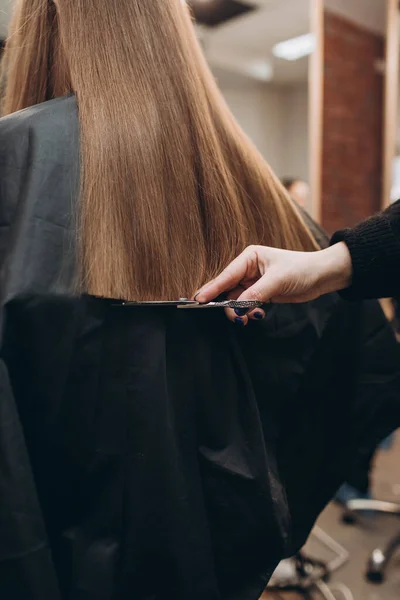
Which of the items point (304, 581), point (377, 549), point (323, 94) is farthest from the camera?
point (323, 94)

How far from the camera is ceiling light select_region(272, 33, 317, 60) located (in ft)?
8.48

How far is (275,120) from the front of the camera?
2812mm

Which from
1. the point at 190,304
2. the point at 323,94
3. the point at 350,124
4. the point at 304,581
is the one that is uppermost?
the point at 323,94

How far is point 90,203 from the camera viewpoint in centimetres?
61

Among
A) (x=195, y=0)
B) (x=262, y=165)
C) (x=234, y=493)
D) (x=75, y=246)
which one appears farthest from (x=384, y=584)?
(x=195, y=0)

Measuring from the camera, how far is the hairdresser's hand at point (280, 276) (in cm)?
66

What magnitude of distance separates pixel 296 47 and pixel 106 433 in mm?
2735

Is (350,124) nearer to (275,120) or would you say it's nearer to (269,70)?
(275,120)

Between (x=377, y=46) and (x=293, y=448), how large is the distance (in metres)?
2.79

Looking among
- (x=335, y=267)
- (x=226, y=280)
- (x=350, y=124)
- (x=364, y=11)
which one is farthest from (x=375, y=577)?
(x=364, y=11)

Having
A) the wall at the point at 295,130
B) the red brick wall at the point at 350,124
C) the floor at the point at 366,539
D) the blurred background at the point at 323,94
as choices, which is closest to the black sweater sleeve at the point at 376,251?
the floor at the point at 366,539

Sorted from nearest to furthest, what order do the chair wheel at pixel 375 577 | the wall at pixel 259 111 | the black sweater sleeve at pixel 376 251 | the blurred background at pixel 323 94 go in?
the black sweater sleeve at pixel 376 251 → the chair wheel at pixel 375 577 → the blurred background at pixel 323 94 → the wall at pixel 259 111

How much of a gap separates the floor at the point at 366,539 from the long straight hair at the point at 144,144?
4.51 feet

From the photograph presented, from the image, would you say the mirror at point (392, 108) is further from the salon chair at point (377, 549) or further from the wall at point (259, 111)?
the salon chair at point (377, 549)
